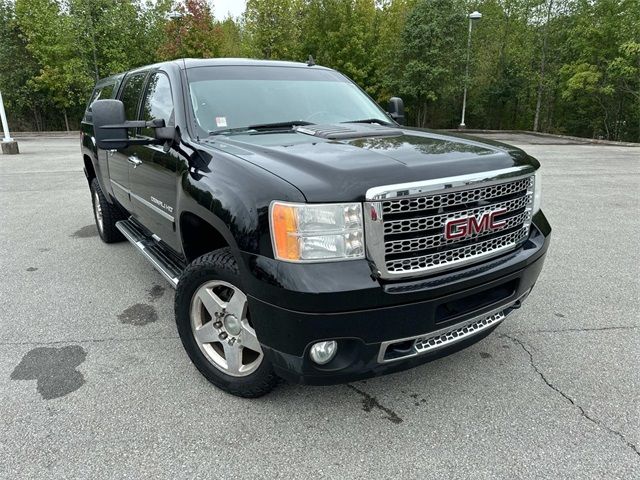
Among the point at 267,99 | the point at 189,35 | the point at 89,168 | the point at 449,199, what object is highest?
the point at 189,35

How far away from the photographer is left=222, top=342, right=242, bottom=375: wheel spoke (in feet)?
8.34

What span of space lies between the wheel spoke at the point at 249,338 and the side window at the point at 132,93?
241 cm

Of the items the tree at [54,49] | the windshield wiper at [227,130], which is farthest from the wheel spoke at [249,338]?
the tree at [54,49]

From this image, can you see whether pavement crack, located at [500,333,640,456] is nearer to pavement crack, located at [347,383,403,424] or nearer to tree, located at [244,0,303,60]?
pavement crack, located at [347,383,403,424]

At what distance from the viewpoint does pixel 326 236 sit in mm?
2021

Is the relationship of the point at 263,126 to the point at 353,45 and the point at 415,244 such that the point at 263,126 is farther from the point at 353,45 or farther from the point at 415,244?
the point at 353,45

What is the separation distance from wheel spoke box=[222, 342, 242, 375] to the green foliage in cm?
2560

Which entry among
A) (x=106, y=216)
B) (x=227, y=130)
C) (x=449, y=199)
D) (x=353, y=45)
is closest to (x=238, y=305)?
(x=449, y=199)

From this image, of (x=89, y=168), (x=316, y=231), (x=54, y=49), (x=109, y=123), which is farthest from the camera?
(x=54, y=49)

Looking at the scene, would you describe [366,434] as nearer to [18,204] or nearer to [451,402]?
[451,402]

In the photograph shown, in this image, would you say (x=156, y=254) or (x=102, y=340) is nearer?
(x=102, y=340)

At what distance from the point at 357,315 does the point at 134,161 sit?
255 cm

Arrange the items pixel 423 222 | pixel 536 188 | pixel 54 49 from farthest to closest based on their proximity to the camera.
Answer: pixel 54 49, pixel 536 188, pixel 423 222

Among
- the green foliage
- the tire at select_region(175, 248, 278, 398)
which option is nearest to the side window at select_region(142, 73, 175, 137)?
the tire at select_region(175, 248, 278, 398)
